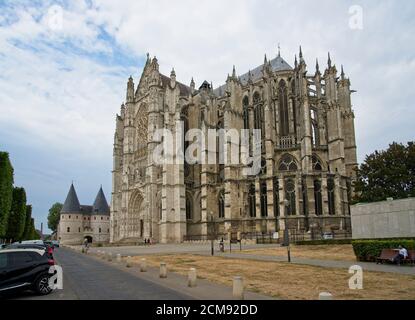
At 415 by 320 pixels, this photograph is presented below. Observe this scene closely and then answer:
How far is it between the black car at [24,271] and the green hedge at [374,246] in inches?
583

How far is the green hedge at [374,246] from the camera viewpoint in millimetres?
17141

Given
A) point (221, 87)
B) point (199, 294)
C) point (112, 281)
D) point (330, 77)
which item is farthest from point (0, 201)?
point (221, 87)

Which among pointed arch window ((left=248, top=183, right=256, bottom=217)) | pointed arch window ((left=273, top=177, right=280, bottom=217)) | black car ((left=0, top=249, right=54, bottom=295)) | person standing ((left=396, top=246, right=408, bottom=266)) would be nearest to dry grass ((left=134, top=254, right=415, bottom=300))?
person standing ((left=396, top=246, right=408, bottom=266))

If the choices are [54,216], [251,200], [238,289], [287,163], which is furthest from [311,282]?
[54,216]

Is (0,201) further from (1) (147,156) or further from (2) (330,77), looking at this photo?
(2) (330,77)

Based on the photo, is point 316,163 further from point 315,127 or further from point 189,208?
point 189,208

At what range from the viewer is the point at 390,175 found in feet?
112

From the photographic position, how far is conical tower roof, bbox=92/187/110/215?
89688mm

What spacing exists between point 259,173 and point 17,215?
30029mm

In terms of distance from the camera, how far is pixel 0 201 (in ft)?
99.9

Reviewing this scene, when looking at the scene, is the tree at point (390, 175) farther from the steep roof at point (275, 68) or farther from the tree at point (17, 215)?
the tree at point (17, 215)

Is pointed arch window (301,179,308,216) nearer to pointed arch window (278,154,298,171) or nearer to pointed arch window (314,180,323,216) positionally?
pointed arch window (314,180,323,216)

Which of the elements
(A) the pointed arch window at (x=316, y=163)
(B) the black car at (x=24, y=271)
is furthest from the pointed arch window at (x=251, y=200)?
(B) the black car at (x=24, y=271)
